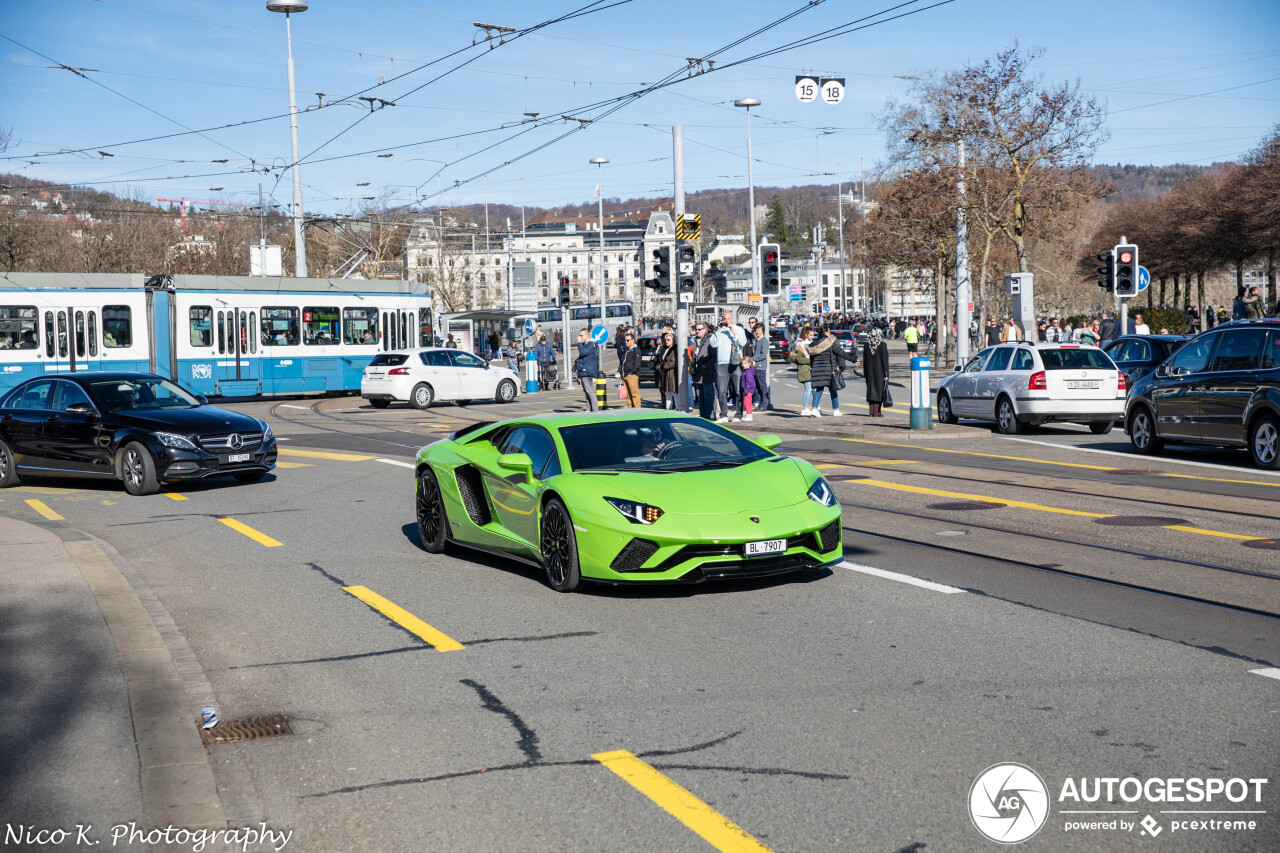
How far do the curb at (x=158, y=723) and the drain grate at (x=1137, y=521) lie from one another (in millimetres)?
7625

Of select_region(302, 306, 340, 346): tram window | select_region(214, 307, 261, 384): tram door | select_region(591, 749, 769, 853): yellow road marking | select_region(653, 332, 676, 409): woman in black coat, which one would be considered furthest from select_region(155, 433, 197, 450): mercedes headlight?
select_region(302, 306, 340, 346): tram window

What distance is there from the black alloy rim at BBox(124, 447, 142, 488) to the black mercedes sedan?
0.04 feet

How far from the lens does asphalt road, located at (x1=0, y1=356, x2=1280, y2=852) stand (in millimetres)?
4371

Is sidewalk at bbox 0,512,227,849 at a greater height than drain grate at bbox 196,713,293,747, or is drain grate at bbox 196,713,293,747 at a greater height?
sidewalk at bbox 0,512,227,849

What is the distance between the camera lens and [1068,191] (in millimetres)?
40125

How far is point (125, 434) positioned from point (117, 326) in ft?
66.9

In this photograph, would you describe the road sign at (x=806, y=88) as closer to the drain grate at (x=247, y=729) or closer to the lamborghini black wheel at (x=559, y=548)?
the lamborghini black wheel at (x=559, y=548)

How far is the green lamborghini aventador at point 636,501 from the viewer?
7.83 metres

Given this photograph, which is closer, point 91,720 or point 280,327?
point 91,720

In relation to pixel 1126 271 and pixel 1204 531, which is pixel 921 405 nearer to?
pixel 1126 271

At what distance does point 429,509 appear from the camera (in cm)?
1037

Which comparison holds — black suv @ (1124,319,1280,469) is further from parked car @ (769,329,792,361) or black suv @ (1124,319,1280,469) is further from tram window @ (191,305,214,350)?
parked car @ (769,329,792,361)

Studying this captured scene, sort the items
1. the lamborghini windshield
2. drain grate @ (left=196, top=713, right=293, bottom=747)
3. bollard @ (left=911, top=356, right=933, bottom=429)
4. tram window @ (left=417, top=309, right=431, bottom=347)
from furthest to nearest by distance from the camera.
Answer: tram window @ (left=417, top=309, right=431, bottom=347), bollard @ (left=911, top=356, right=933, bottom=429), the lamborghini windshield, drain grate @ (left=196, top=713, right=293, bottom=747)

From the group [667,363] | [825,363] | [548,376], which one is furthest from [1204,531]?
[548,376]
